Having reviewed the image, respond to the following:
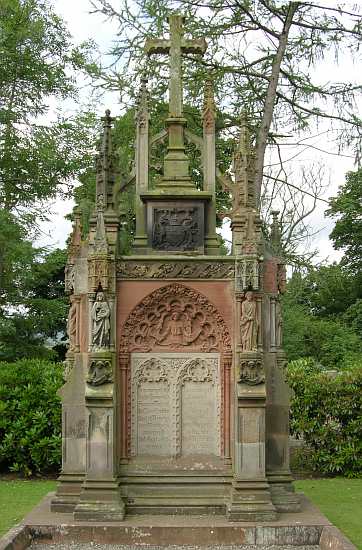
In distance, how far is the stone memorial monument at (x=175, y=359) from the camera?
33.3 ft

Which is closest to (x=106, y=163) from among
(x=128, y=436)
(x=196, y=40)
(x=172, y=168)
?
(x=172, y=168)

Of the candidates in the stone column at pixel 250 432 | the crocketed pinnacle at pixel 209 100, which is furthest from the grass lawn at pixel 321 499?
the crocketed pinnacle at pixel 209 100

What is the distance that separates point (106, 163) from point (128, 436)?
364cm

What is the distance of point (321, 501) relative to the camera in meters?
13.1

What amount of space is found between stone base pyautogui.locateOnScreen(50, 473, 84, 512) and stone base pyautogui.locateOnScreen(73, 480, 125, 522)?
1.46 feet

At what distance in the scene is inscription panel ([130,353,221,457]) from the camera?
35.2ft

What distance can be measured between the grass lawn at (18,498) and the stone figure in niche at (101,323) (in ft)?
8.76

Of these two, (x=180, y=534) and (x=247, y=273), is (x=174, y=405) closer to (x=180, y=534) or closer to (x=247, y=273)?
(x=180, y=534)

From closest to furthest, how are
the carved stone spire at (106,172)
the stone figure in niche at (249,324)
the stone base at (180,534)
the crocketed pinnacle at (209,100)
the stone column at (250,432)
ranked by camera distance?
the stone base at (180,534)
the stone column at (250,432)
the stone figure in niche at (249,324)
the carved stone spire at (106,172)
the crocketed pinnacle at (209,100)

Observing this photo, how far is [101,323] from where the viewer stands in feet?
33.9

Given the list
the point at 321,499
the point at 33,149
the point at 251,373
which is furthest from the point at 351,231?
the point at 251,373

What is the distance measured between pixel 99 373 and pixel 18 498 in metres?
4.54

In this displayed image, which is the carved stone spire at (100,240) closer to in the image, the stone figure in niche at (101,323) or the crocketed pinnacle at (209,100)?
the stone figure in niche at (101,323)

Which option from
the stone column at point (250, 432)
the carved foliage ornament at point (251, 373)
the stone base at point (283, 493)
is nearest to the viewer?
the stone column at point (250, 432)
